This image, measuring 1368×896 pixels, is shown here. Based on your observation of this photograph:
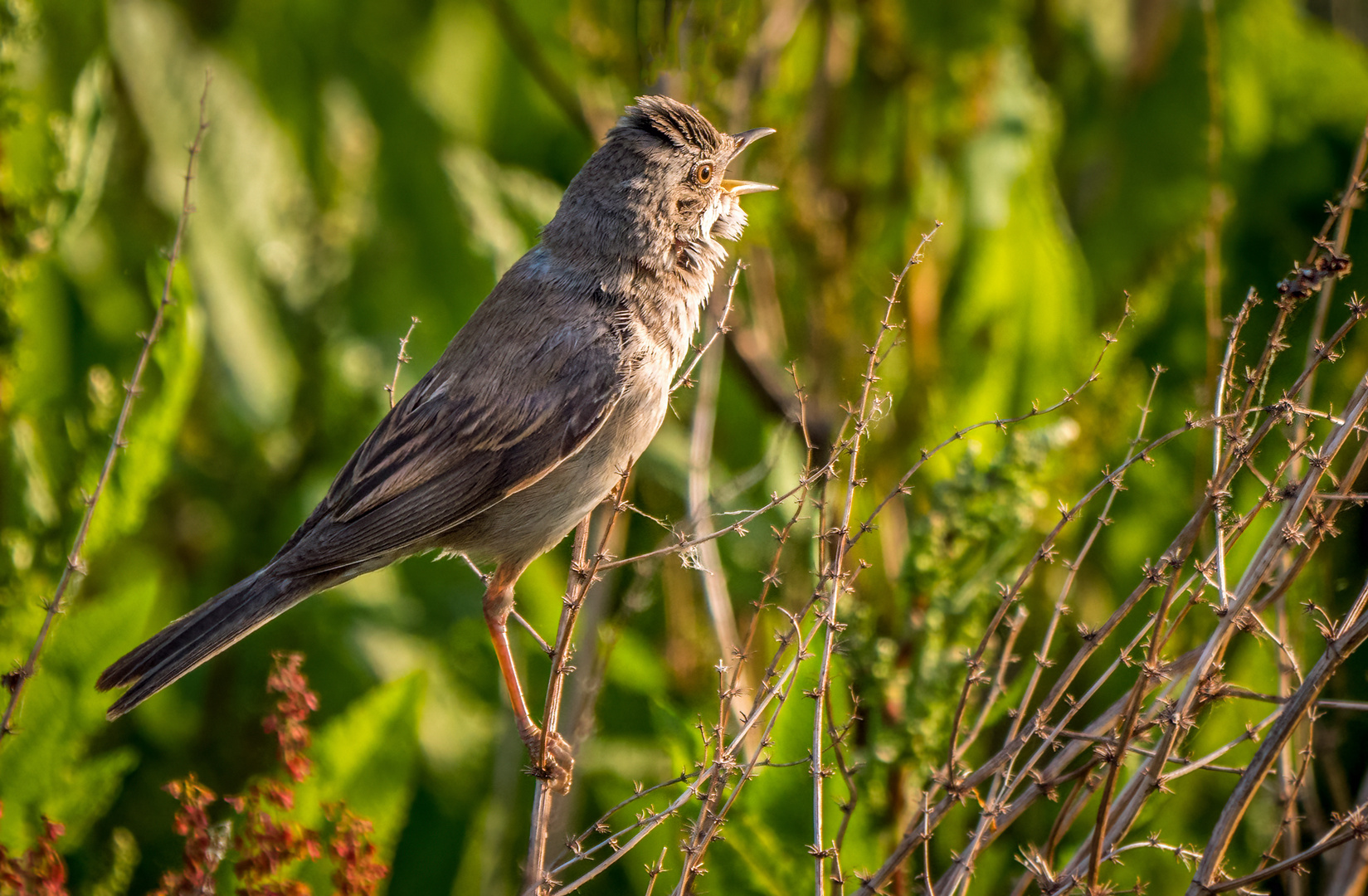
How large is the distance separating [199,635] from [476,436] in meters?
0.76

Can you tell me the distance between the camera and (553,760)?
92.4 inches

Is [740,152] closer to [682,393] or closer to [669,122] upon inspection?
[669,122]

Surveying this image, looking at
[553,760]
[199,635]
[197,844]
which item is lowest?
[553,760]

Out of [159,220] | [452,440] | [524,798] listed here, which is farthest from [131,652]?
[159,220]

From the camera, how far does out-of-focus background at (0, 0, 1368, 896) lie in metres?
3.02

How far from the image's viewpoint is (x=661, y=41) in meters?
3.27

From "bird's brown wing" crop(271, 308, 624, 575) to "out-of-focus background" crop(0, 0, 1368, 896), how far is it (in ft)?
1.62

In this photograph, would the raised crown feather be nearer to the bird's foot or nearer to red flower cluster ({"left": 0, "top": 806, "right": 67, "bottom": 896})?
the bird's foot

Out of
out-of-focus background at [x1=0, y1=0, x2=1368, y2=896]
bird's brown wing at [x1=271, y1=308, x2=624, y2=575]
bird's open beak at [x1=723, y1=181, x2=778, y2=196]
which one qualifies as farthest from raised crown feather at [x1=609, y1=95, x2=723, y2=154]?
bird's brown wing at [x1=271, y1=308, x2=624, y2=575]

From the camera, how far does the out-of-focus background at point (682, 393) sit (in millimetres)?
3016

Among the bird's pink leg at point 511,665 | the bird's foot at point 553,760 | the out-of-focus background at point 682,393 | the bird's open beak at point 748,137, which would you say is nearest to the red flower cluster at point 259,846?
the bird's foot at point 553,760

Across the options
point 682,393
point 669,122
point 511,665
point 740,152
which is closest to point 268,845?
point 511,665

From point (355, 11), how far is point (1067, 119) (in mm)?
3554

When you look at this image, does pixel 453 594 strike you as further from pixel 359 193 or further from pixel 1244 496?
pixel 1244 496
